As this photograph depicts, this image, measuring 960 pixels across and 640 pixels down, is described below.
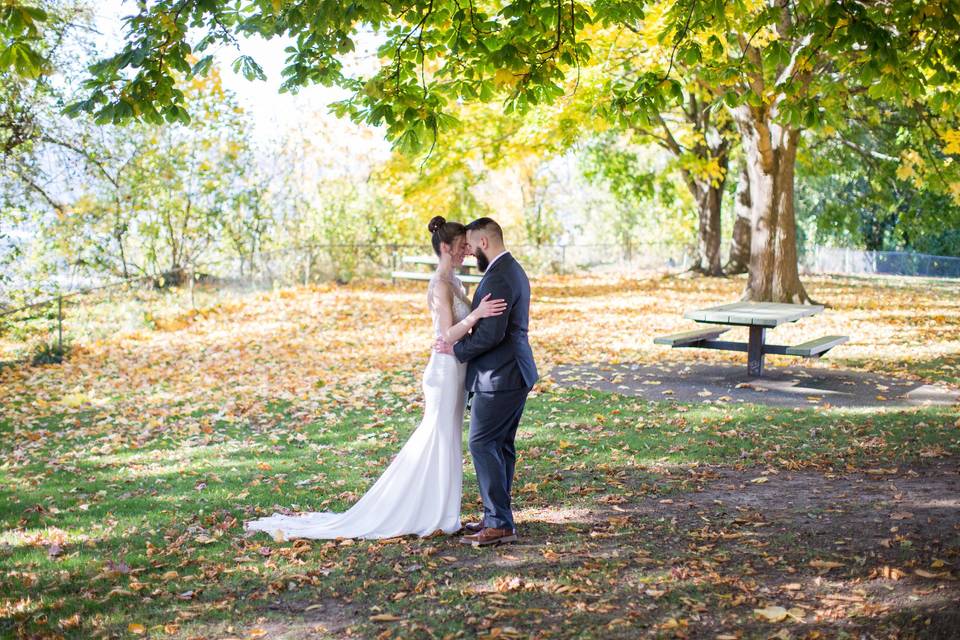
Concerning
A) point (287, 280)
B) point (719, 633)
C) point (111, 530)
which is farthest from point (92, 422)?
point (287, 280)

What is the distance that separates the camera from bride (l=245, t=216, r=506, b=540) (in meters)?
5.77

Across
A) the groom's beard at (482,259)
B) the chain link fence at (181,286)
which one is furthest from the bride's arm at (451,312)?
the chain link fence at (181,286)

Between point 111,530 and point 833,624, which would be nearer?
point 833,624

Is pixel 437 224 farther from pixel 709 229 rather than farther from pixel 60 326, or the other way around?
pixel 709 229

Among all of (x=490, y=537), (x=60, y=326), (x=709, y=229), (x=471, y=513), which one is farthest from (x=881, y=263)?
(x=490, y=537)

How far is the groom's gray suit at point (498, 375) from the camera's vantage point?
17.8 feet

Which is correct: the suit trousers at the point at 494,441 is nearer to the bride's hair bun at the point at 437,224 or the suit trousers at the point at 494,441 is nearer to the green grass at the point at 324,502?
the green grass at the point at 324,502

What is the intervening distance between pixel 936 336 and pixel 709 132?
1436 cm

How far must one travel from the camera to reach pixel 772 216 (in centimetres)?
1781

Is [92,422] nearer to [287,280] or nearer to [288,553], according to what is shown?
[288,553]

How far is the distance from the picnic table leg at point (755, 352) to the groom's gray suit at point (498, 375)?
6318 mm

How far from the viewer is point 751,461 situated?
7.54 metres

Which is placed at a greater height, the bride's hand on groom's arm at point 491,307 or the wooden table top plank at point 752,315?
the bride's hand on groom's arm at point 491,307

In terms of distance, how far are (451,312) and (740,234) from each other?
921 inches
